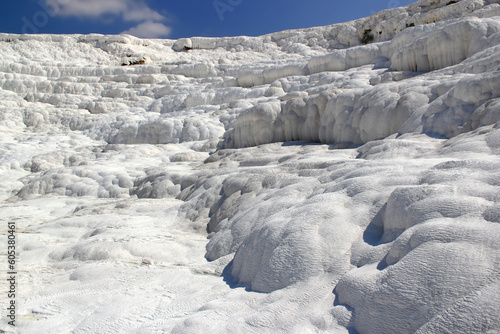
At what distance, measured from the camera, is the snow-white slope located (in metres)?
1.58

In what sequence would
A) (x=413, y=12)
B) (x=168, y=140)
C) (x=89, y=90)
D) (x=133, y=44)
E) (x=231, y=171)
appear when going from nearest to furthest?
(x=231, y=171) < (x=168, y=140) < (x=89, y=90) < (x=413, y=12) < (x=133, y=44)

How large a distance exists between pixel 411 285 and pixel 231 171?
3.61 metres

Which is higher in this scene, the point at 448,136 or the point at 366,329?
the point at 448,136

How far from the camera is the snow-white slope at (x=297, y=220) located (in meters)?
1.58

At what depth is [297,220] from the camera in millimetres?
2338

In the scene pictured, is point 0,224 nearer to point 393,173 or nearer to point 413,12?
point 393,173

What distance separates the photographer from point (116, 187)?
22.4 feet

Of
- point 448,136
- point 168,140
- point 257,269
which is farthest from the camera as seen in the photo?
point 168,140

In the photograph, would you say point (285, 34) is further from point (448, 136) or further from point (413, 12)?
point (448, 136)

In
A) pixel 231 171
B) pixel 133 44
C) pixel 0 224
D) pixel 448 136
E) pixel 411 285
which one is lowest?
pixel 0 224

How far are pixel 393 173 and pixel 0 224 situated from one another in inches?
173

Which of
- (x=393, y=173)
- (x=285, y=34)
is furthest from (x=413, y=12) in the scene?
(x=393, y=173)

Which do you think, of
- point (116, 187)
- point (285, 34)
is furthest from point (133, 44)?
point (116, 187)

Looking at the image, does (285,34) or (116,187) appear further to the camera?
(285,34)
